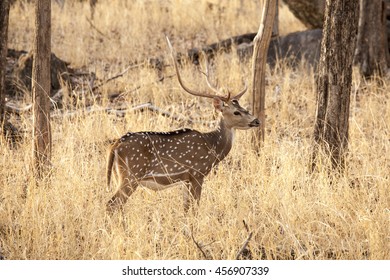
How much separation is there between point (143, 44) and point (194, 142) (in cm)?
823

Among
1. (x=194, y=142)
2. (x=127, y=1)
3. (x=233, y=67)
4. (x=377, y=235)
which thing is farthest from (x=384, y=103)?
(x=127, y=1)

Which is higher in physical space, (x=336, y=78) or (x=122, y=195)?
(x=336, y=78)

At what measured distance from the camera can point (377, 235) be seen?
5.98m

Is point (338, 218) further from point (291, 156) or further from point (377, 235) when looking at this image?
point (291, 156)

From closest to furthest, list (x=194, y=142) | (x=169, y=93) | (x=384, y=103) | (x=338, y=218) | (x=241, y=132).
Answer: (x=338, y=218), (x=194, y=142), (x=241, y=132), (x=384, y=103), (x=169, y=93)

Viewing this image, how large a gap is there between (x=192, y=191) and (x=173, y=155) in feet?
A: 1.33

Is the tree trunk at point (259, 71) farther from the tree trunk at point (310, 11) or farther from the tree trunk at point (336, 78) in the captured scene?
the tree trunk at point (310, 11)

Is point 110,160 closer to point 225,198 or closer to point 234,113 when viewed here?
point 225,198

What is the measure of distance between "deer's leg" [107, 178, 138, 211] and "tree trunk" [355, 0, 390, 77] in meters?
6.39

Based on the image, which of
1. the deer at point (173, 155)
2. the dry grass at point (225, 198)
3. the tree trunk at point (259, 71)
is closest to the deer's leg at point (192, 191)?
the deer at point (173, 155)

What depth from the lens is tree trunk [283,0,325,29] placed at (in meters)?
14.1

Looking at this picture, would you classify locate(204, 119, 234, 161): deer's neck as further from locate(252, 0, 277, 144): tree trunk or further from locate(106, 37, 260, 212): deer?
locate(252, 0, 277, 144): tree trunk

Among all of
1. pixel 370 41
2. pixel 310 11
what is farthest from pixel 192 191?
pixel 310 11

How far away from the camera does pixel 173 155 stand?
23.2ft
